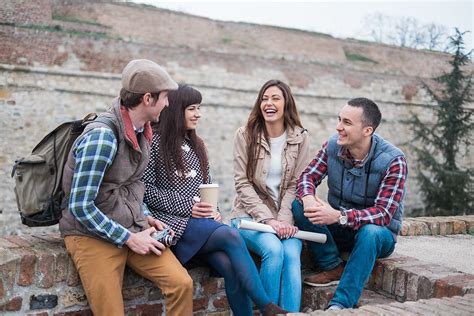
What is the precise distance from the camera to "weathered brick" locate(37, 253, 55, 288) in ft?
10.1

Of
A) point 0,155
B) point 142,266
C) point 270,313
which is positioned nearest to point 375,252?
point 270,313

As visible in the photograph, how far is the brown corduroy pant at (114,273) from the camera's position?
287cm

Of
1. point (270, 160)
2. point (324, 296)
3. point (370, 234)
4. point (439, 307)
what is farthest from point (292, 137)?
point (439, 307)

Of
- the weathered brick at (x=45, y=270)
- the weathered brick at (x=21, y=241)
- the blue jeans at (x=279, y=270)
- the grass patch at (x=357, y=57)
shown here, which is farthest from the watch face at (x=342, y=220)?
the grass patch at (x=357, y=57)

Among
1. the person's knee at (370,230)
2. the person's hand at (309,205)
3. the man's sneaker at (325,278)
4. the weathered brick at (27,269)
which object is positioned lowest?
the man's sneaker at (325,278)

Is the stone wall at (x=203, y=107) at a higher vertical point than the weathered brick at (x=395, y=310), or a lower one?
higher

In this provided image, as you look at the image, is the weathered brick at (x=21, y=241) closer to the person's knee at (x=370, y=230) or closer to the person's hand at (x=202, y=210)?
the person's hand at (x=202, y=210)

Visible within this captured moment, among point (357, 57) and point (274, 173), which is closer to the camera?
point (274, 173)

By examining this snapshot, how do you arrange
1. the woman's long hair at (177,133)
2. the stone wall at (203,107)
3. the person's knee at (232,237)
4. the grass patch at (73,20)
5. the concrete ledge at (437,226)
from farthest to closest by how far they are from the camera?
the grass patch at (73,20), the stone wall at (203,107), the concrete ledge at (437,226), the woman's long hair at (177,133), the person's knee at (232,237)

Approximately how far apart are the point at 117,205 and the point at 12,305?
2.68 ft

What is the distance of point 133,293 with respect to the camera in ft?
11.1

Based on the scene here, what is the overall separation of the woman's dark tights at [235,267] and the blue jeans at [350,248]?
0.60 m

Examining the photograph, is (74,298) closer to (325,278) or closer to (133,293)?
(133,293)

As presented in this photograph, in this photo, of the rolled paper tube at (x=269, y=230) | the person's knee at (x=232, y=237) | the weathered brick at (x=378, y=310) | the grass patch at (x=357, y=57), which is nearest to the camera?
the weathered brick at (x=378, y=310)
